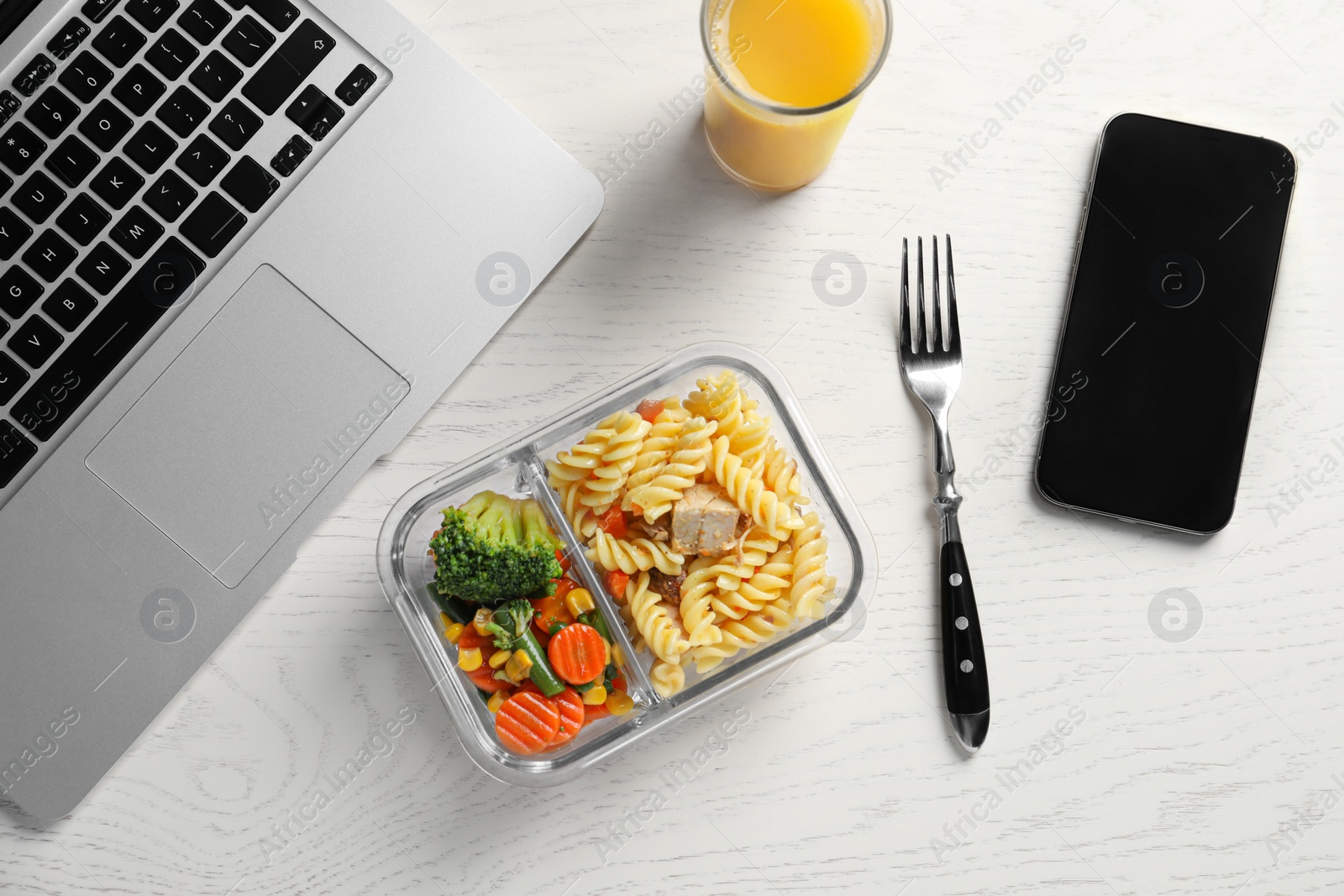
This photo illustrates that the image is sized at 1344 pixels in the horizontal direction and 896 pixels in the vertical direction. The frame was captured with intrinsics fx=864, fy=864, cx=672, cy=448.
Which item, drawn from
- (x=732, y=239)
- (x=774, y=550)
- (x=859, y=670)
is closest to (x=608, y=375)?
(x=732, y=239)

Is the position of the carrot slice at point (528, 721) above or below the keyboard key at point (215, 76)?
below

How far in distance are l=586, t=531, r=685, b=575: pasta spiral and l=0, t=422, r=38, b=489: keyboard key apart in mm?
989

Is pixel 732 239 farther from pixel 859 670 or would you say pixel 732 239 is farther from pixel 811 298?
pixel 859 670

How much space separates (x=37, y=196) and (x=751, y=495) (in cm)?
132

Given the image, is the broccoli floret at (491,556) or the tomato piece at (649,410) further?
the tomato piece at (649,410)

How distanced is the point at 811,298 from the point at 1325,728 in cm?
140

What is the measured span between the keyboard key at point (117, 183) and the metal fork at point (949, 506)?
1406mm

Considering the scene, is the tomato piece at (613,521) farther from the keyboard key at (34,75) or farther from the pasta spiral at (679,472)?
the keyboard key at (34,75)

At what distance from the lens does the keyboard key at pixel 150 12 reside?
1482 mm

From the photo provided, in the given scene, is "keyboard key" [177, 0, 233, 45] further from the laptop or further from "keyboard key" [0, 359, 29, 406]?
"keyboard key" [0, 359, 29, 406]

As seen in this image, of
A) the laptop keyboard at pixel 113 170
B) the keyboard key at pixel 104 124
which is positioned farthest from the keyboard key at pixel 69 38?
the keyboard key at pixel 104 124

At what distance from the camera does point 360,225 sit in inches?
61.6

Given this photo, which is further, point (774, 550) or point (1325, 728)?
point (1325, 728)

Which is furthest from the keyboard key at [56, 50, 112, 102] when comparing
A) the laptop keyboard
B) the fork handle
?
the fork handle
